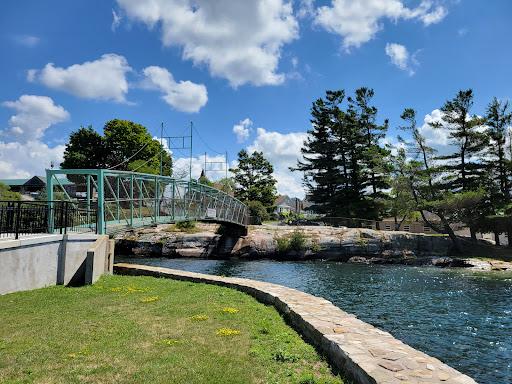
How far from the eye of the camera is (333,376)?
6586 millimetres

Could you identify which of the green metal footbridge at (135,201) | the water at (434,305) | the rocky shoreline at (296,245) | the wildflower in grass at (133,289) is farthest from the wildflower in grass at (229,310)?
the rocky shoreline at (296,245)

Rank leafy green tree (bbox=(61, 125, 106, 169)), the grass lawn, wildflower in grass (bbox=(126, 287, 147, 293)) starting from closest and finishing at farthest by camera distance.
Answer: the grass lawn
wildflower in grass (bbox=(126, 287, 147, 293))
leafy green tree (bbox=(61, 125, 106, 169))

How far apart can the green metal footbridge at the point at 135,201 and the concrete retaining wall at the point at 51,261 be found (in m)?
1.38

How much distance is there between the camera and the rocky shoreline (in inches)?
1593

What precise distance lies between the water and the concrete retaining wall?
969 cm

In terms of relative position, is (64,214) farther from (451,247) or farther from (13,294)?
(451,247)

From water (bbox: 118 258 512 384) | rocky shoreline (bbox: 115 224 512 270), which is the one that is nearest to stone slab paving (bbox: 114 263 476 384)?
water (bbox: 118 258 512 384)

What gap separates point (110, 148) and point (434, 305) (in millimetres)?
55664

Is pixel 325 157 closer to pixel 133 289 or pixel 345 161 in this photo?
pixel 345 161

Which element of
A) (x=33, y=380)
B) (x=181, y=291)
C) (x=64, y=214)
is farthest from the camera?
(x=64, y=214)

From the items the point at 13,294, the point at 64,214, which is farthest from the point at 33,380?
the point at 64,214

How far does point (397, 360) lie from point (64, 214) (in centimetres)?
1346

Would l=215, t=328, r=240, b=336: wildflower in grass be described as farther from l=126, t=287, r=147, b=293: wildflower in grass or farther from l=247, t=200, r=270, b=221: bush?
l=247, t=200, r=270, b=221: bush

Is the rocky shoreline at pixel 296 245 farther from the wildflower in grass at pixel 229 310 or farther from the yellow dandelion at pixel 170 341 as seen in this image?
the yellow dandelion at pixel 170 341
